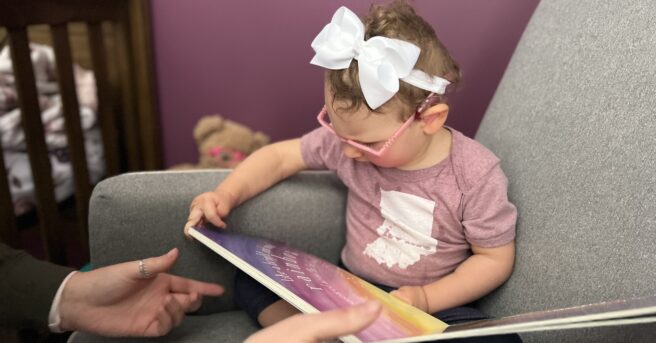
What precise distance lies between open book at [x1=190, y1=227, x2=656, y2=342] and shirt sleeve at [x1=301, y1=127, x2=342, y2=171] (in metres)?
0.17

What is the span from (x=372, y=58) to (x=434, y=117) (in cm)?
15

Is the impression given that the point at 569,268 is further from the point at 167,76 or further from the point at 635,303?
the point at 167,76

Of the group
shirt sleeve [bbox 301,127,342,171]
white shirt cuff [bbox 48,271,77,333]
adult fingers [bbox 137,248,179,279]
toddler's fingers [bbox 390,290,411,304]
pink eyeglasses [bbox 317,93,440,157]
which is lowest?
white shirt cuff [bbox 48,271,77,333]

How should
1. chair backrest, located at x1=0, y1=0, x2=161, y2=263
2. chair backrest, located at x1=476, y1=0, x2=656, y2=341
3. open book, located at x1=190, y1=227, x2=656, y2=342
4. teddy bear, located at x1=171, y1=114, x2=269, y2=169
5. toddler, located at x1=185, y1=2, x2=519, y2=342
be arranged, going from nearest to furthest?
open book, located at x1=190, y1=227, x2=656, y2=342 → chair backrest, located at x1=476, y1=0, x2=656, y2=341 → toddler, located at x1=185, y1=2, x2=519, y2=342 → chair backrest, located at x1=0, y1=0, x2=161, y2=263 → teddy bear, located at x1=171, y1=114, x2=269, y2=169

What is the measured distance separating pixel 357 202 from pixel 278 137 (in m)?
0.63

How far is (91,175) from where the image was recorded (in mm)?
1474

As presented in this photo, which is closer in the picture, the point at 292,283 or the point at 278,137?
the point at 292,283

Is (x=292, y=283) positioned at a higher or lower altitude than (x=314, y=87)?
lower

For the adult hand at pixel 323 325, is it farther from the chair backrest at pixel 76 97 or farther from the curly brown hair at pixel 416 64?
the chair backrest at pixel 76 97

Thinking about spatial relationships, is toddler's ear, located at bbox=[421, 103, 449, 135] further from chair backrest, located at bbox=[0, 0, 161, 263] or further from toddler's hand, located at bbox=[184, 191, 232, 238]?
chair backrest, located at bbox=[0, 0, 161, 263]

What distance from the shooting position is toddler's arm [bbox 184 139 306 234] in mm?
830

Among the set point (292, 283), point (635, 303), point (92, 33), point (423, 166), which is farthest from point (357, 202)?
point (92, 33)

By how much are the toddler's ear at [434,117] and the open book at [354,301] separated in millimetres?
258

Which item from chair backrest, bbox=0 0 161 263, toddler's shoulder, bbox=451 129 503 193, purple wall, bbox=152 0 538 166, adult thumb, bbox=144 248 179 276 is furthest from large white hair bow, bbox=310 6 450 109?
chair backrest, bbox=0 0 161 263
